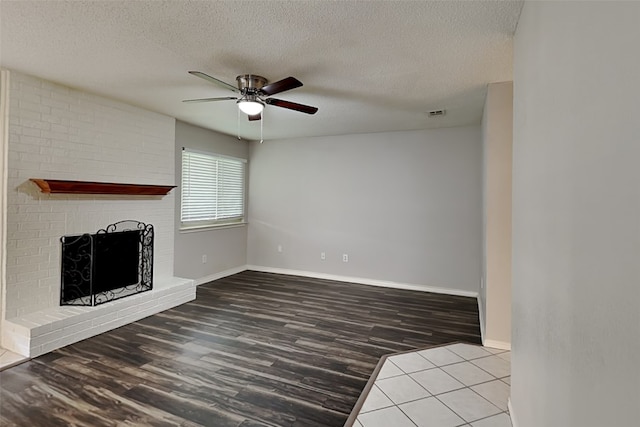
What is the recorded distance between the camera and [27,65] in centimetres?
276

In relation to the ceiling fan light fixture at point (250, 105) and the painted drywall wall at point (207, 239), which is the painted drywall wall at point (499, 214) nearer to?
the ceiling fan light fixture at point (250, 105)

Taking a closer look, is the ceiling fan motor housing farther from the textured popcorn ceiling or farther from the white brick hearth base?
the white brick hearth base

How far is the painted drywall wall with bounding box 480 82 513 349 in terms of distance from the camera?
9.75 feet

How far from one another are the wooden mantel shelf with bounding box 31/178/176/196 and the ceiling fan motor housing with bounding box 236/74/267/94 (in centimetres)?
196

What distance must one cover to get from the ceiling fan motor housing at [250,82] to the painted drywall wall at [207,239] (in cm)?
232

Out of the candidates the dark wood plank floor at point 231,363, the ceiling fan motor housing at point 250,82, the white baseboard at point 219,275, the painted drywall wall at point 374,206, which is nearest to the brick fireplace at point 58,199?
the dark wood plank floor at point 231,363

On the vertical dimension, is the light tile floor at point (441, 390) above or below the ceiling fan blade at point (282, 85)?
below

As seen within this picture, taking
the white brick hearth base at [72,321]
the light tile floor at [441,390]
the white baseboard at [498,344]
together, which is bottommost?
the light tile floor at [441,390]

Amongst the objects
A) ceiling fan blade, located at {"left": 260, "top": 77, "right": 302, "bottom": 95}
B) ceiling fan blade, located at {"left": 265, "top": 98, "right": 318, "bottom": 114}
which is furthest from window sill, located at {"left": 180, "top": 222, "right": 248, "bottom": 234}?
ceiling fan blade, located at {"left": 260, "top": 77, "right": 302, "bottom": 95}

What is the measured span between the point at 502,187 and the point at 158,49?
10.1 ft

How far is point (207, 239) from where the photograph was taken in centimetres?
538

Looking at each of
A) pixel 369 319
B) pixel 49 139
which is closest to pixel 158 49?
pixel 49 139

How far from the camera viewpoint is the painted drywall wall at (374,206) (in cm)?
485

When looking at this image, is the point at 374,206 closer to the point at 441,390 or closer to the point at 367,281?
the point at 367,281
